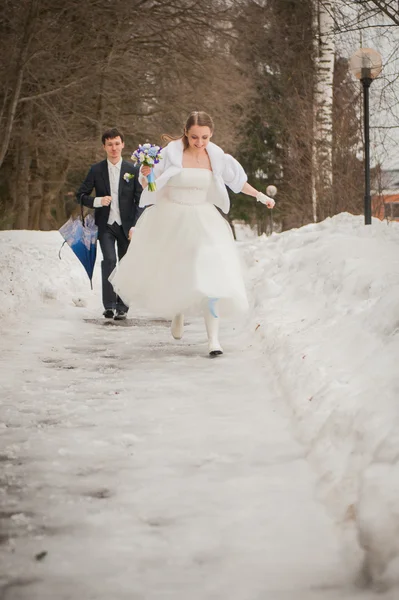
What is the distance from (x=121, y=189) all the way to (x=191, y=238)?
9.46 ft

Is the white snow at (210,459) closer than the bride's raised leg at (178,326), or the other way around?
the white snow at (210,459)

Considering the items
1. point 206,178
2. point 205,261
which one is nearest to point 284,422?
point 205,261

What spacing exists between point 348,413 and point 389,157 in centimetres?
1563

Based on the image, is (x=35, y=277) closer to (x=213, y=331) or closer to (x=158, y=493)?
(x=213, y=331)

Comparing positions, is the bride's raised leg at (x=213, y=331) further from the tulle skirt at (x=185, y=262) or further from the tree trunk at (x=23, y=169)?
the tree trunk at (x=23, y=169)

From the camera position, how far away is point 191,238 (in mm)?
7547

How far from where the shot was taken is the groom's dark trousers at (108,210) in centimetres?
1013

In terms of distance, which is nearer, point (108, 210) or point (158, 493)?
point (158, 493)

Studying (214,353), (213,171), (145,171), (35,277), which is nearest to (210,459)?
(214,353)

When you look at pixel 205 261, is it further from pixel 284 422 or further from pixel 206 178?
pixel 284 422

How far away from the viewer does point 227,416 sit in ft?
17.0

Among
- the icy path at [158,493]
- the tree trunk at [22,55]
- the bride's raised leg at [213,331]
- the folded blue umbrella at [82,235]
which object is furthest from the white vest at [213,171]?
the tree trunk at [22,55]

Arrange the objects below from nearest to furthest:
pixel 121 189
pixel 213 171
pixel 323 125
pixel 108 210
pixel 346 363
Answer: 1. pixel 346 363
2. pixel 213 171
3. pixel 121 189
4. pixel 108 210
5. pixel 323 125

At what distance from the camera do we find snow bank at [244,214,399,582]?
3139mm
